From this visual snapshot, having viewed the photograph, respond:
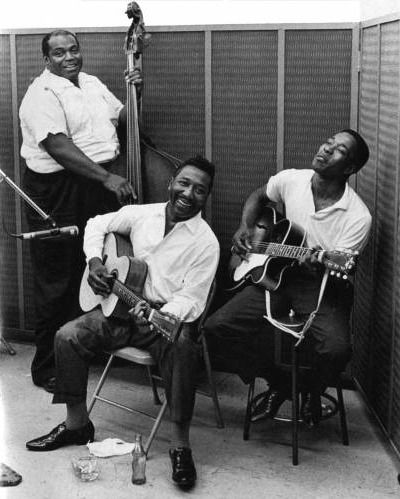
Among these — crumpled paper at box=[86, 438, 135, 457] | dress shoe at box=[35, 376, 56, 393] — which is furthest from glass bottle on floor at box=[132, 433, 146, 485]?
dress shoe at box=[35, 376, 56, 393]

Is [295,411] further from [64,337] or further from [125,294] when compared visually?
[64,337]

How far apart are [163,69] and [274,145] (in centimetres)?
74

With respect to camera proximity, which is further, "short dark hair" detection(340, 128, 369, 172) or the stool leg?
"short dark hair" detection(340, 128, 369, 172)

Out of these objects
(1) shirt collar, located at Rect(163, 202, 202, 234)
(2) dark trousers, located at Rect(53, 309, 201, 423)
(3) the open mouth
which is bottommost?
(2) dark trousers, located at Rect(53, 309, 201, 423)

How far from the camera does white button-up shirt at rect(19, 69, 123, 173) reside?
4512 millimetres

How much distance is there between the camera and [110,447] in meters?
4.02

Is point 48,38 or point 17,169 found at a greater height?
point 48,38

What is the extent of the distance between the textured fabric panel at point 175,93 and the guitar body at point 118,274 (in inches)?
37.6

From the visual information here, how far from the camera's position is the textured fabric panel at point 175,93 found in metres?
4.78

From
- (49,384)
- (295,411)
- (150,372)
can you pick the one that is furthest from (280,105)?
(49,384)

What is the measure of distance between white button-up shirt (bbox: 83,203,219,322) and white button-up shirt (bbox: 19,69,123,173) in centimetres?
65

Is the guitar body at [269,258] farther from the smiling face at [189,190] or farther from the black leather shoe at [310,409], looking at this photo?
the black leather shoe at [310,409]

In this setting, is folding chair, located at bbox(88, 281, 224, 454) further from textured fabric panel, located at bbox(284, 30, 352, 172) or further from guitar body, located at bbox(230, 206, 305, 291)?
textured fabric panel, located at bbox(284, 30, 352, 172)

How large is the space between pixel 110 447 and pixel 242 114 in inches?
74.4
